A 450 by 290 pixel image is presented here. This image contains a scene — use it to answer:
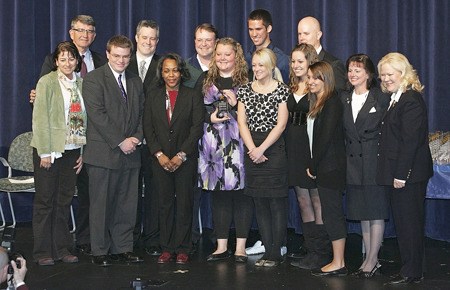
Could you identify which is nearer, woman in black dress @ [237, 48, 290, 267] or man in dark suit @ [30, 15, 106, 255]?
woman in black dress @ [237, 48, 290, 267]

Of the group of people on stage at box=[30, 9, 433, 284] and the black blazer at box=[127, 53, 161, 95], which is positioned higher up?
the black blazer at box=[127, 53, 161, 95]

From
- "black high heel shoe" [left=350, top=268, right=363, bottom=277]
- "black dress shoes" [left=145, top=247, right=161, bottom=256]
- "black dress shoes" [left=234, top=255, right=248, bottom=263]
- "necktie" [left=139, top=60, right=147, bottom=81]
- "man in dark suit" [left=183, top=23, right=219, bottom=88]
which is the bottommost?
"black high heel shoe" [left=350, top=268, right=363, bottom=277]

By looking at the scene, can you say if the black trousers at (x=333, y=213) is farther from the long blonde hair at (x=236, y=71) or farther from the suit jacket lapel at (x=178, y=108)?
the suit jacket lapel at (x=178, y=108)

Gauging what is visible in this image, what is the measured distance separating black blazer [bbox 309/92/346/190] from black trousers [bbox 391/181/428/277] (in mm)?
389

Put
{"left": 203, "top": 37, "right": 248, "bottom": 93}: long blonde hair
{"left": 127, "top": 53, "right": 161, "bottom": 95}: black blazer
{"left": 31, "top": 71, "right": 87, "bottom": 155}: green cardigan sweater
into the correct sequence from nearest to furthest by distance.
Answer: {"left": 31, "top": 71, "right": 87, "bottom": 155}: green cardigan sweater, {"left": 203, "top": 37, "right": 248, "bottom": 93}: long blonde hair, {"left": 127, "top": 53, "right": 161, "bottom": 95}: black blazer

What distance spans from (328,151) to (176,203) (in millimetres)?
1211

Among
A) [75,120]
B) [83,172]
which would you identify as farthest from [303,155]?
[83,172]

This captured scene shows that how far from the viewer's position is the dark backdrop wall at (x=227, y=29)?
23.7 feet

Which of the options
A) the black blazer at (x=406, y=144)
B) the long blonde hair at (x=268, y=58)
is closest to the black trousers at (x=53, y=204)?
the long blonde hair at (x=268, y=58)

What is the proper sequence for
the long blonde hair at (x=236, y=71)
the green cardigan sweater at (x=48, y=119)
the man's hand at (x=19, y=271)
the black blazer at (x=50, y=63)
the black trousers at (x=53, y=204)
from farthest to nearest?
the black blazer at (x=50, y=63), the long blonde hair at (x=236, y=71), the black trousers at (x=53, y=204), the green cardigan sweater at (x=48, y=119), the man's hand at (x=19, y=271)

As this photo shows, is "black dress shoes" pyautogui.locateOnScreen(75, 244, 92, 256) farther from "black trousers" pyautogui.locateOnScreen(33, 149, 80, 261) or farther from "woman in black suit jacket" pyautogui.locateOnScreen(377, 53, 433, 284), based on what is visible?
"woman in black suit jacket" pyautogui.locateOnScreen(377, 53, 433, 284)

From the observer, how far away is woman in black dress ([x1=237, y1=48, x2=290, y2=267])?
5.96 metres

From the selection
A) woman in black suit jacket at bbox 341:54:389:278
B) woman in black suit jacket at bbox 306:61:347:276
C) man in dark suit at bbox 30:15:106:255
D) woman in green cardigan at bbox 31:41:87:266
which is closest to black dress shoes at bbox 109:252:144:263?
woman in green cardigan at bbox 31:41:87:266

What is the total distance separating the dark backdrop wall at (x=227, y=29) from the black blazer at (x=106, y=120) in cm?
179
